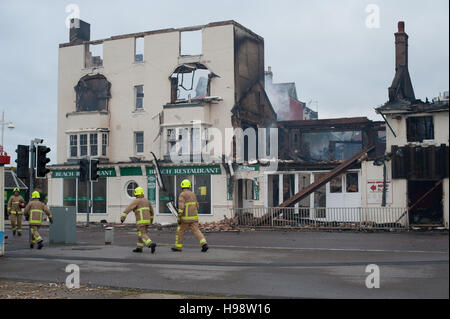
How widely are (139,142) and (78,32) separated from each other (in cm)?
956

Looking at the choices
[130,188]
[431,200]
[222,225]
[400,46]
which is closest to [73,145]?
[130,188]

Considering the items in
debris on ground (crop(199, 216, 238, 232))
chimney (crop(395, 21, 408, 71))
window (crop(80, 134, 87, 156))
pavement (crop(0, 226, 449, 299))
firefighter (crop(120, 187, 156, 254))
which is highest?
chimney (crop(395, 21, 408, 71))

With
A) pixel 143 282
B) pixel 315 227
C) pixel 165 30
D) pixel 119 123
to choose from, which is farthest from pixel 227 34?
pixel 143 282

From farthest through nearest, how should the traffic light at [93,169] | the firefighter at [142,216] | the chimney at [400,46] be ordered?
the chimney at [400,46], the traffic light at [93,169], the firefighter at [142,216]

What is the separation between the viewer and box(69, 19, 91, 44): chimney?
38125mm

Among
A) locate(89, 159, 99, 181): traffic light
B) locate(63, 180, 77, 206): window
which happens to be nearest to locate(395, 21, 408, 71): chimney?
locate(89, 159, 99, 181): traffic light

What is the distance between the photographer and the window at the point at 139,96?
116ft

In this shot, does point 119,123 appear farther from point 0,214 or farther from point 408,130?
point 408,130

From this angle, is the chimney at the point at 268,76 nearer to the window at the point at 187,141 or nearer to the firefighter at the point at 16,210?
the window at the point at 187,141

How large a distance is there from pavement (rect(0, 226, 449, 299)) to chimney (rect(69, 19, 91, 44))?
22953 millimetres

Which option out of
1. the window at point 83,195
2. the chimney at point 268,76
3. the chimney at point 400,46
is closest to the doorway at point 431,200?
the chimney at point 400,46

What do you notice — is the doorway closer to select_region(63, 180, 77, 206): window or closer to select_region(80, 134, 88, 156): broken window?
select_region(80, 134, 88, 156): broken window

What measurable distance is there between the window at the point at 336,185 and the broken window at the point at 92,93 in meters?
15.0

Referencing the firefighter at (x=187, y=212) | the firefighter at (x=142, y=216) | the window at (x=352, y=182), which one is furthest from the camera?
the window at (x=352, y=182)
